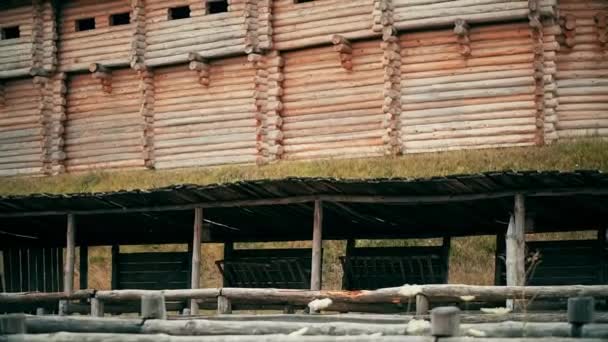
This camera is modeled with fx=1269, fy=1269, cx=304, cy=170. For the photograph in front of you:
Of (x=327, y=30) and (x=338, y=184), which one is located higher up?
(x=327, y=30)

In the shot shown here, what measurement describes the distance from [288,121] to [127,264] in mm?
7525

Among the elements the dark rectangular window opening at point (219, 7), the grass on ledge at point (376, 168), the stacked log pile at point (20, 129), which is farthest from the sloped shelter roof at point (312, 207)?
the stacked log pile at point (20, 129)

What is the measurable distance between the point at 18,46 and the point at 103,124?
10.4ft

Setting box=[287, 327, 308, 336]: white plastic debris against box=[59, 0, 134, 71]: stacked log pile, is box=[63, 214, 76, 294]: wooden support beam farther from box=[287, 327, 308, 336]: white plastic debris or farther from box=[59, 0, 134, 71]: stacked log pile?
box=[59, 0, 134, 71]: stacked log pile

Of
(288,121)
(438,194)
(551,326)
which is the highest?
(288,121)

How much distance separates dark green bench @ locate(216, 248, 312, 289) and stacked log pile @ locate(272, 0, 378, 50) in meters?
7.61

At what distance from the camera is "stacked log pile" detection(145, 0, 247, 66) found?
28.1 m

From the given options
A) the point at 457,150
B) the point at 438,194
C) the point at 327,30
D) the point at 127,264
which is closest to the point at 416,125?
the point at 457,150

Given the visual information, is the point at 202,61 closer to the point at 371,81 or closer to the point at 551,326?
the point at 371,81

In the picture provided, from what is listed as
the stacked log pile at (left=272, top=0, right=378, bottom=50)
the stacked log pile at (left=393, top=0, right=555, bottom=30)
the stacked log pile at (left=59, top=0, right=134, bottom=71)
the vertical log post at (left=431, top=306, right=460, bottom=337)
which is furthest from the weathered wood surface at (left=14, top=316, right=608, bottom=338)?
the stacked log pile at (left=59, top=0, right=134, bottom=71)

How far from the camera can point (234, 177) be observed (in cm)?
2738

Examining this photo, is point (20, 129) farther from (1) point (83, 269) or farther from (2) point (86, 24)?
(1) point (83, 269)

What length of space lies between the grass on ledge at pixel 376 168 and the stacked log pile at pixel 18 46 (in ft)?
9.61

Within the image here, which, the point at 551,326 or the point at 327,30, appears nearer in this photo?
the point at 551,326
